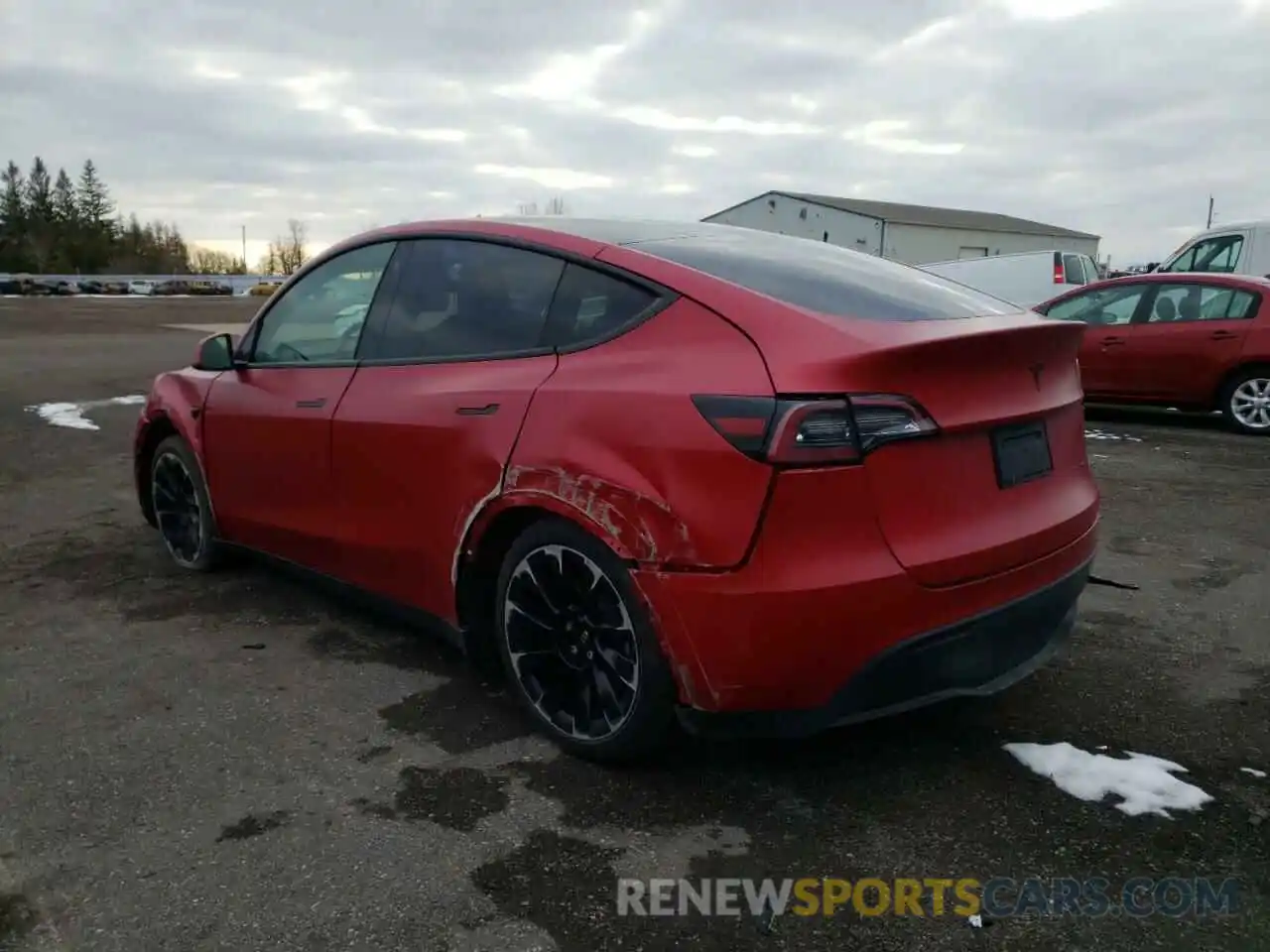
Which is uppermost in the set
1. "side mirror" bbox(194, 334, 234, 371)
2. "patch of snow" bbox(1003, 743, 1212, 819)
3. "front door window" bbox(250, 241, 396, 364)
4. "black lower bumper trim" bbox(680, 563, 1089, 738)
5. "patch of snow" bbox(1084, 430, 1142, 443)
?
"front door window" bbox(250, 241, 396, 364)

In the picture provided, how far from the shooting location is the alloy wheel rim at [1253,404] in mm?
9148

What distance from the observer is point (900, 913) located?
7.44ft

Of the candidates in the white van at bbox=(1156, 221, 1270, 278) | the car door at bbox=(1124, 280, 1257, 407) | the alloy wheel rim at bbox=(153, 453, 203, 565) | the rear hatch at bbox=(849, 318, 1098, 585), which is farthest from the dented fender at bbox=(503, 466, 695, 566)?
the white van at bbox=(1156, 221, 1270, 278)

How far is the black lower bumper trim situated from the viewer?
2486 millimetres

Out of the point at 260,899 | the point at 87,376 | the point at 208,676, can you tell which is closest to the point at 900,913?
the point at 260,899

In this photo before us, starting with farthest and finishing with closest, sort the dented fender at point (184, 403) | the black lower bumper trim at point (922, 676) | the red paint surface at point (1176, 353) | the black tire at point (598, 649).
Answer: the red paint surface at point (1176, 353)
the dented fender at point (184, 403)
the black tire at point (598, 649)
the black lower bumper trim at point (922, 676)

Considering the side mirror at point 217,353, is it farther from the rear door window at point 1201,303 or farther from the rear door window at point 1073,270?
the rear door window at point 1073,270

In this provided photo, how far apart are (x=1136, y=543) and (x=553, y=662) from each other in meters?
3.73

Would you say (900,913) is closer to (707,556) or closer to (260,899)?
(707,556)

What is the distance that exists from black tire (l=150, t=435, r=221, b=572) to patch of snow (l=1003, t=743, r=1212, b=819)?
3.45 meters

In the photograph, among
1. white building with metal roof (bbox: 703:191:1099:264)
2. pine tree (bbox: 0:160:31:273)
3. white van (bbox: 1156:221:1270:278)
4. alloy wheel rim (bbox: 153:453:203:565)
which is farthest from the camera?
pine tree (bbox: 0:160:31:273)

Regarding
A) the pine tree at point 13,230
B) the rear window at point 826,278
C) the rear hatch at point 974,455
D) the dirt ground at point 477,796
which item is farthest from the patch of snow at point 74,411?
the pine tree at point 13,230

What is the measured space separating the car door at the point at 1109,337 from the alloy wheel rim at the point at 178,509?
7.97 m

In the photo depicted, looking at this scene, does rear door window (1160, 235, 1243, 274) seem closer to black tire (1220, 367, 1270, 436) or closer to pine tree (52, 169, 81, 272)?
black tire (1220, 367, 1270, 436)
